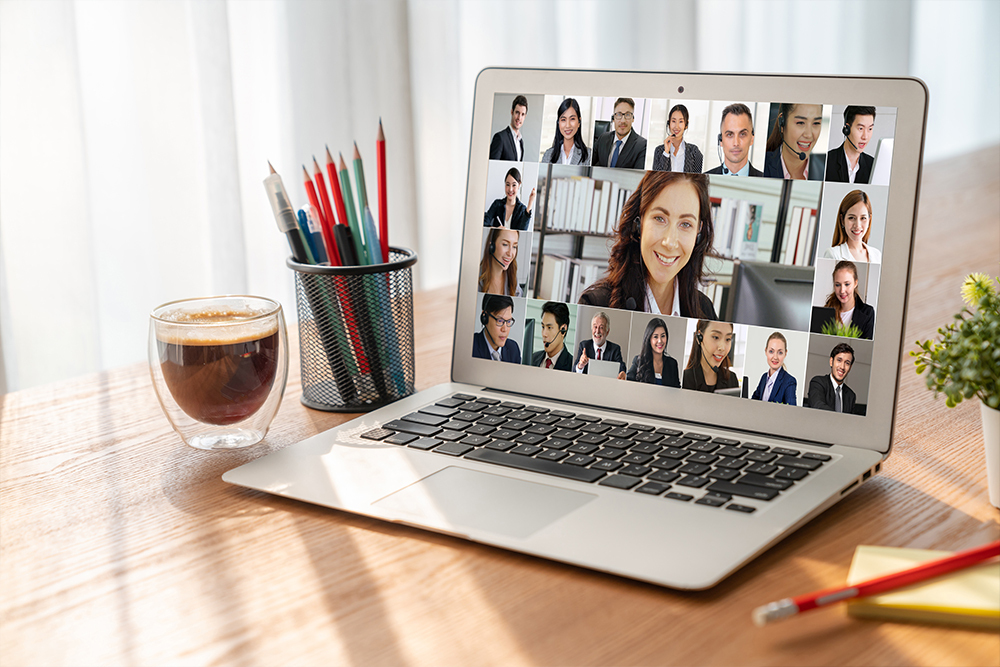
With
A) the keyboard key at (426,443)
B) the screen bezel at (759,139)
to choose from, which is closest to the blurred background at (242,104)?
the screen bezel at (759,139)

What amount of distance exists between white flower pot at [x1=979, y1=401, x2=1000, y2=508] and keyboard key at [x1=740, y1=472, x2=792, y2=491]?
0.13m

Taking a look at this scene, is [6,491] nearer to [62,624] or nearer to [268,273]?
[62,624]

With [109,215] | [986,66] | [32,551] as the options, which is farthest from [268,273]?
[986,66]

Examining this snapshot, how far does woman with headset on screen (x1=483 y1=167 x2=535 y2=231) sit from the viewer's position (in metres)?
0.81

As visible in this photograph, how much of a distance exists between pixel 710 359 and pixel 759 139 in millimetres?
172

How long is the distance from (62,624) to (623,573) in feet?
0.97

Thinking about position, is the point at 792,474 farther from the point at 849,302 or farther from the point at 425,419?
the point at 425,419

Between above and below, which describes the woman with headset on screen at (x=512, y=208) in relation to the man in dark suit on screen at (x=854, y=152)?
below

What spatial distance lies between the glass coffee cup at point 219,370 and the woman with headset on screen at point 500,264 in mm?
188

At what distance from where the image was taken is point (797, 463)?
62 cm

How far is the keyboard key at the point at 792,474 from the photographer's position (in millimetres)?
592

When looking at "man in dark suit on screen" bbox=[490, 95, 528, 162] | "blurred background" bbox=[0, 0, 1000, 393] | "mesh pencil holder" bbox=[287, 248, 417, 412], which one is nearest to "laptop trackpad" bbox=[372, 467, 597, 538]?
"mesh pencil holder" bbox=[287, 248, 417, 412]

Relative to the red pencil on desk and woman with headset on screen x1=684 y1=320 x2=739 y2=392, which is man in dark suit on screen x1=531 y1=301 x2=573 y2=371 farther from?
the red pencil on desk

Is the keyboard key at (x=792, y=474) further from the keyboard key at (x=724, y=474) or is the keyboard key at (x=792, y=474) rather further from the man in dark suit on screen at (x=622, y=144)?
the man in dark suit on screen at (x=622, y=144)
